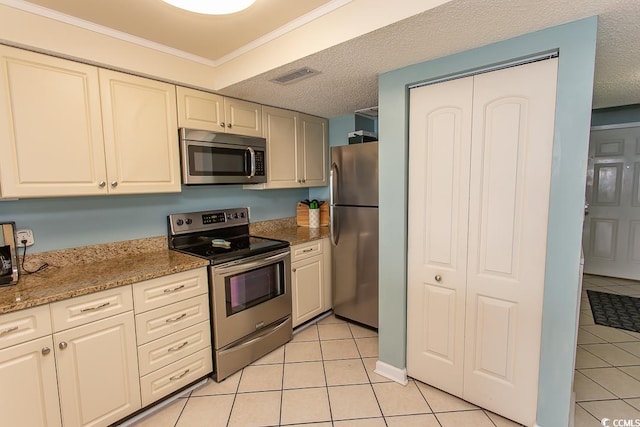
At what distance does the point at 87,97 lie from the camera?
6.01 ft

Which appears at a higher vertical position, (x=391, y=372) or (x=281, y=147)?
(x=281, y=147)

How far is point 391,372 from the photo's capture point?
222 centimetres

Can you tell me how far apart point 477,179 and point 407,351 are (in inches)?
50.6

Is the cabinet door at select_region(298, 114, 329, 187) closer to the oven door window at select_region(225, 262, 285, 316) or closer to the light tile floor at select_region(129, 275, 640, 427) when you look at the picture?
the oven door window at select_region(225, 262, 285, 316)

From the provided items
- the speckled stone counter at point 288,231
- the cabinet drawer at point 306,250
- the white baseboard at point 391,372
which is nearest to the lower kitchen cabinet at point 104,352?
the cabinet drawer at point 306,250

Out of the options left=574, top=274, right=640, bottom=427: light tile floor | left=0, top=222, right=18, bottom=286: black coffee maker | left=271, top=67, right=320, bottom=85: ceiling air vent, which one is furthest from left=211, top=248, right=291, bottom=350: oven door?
left=574, top=274, right=640, bottom=427: light tile floor

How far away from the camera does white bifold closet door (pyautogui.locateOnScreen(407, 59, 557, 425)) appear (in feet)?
5.34

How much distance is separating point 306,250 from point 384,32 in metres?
1.89

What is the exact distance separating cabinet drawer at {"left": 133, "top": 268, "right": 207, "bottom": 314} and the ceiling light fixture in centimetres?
145

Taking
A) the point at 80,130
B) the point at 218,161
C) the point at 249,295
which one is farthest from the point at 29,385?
the point at 218,161

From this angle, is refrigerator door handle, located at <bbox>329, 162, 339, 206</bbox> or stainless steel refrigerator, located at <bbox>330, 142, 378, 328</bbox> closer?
stainless steel refrigerator, located at <bbox>330, 142, 378, 328</bbox>

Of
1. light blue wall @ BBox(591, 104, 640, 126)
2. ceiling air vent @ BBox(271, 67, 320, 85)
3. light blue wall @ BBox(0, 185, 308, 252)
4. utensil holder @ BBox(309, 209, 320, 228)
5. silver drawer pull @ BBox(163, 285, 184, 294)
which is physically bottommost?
silver drawer pull @ BBox(163, 285, 184, 294)

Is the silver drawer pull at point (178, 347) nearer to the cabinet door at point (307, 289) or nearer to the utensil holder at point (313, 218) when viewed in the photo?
the cabinet door at point (307, 289)

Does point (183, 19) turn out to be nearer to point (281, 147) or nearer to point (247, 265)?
point (281, 147)
